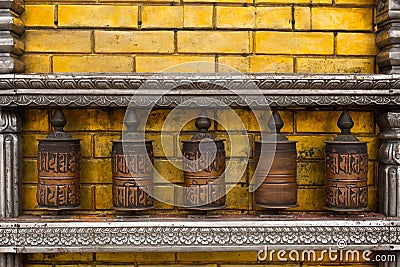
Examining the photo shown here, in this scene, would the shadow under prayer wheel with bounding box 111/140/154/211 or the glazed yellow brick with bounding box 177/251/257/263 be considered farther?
the glazed yellow brick with bounding box 177/251/257/263

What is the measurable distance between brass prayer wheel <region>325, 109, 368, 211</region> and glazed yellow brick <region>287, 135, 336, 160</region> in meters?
0.11

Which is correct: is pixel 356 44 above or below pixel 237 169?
above

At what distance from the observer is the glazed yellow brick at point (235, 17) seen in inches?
70.2

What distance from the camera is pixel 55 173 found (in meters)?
1.65

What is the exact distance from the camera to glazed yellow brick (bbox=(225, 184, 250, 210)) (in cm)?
179

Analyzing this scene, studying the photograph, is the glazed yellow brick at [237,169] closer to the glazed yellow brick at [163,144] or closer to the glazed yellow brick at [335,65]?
the glazed yellow brick at [163,144]

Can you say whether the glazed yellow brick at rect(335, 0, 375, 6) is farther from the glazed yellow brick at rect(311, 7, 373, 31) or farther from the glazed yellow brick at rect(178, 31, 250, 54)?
the glazed yellow brick at rect(178, 31, 250, 54)

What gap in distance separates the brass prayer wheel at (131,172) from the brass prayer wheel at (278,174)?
41cm

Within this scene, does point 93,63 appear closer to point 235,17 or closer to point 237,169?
point 235,17

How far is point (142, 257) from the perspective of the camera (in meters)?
1.79

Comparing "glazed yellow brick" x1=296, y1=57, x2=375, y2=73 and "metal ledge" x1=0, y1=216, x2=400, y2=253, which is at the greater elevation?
"glazed yellow brick" x1=296, y1=57, x2=375, y2=73

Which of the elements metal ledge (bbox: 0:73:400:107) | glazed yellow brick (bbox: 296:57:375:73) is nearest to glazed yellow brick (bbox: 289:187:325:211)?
metal ledge (bbox: 0:73:400:107)

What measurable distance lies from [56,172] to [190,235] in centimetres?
52

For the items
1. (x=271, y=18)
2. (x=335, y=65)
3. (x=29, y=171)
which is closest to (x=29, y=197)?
(x=29, y=171)
